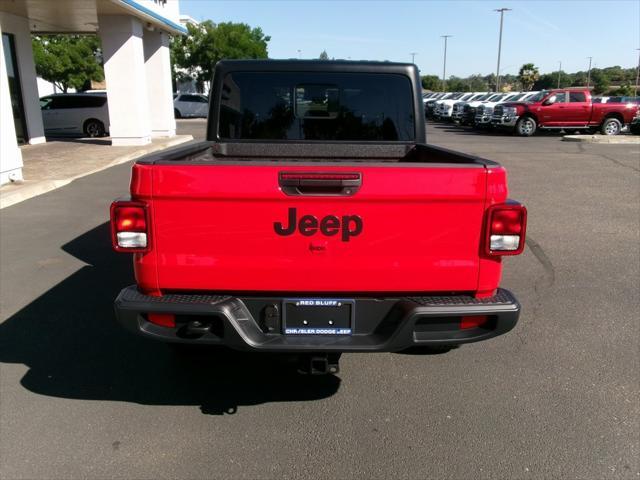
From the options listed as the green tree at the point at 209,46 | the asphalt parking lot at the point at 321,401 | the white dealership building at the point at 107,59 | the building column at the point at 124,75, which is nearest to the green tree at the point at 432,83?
the green tree at the point at 209,46

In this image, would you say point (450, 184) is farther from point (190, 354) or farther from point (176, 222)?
point (190, 354)

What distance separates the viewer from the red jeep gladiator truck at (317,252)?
8.86 ft

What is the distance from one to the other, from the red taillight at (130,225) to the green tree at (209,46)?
51.6 meters

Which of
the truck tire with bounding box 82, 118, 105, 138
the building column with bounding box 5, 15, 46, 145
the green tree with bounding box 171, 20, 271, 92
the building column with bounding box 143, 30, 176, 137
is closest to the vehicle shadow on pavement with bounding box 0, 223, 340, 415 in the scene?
the building column with bounding box 5, 15, 46, 145

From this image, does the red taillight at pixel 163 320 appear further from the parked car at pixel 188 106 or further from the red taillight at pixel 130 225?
the parked car at pixel 188 106

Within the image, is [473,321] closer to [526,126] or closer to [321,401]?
[321,401]

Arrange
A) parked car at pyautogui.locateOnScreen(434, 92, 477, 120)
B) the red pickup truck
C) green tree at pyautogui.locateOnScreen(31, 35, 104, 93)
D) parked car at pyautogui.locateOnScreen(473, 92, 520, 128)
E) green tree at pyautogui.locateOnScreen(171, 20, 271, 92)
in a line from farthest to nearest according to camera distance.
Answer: green tree at pyautogui.locateOnScreen(171, 20, 271, 92), green tree at pyautogui.locateOnScreen(31, 35, 104, 93), parked car at pyautogui.locateOnScreen(434, 92, 477, 120), parked car at pyautogui.locateOnScreen(473, 92, 520, 128), the red pickup truck

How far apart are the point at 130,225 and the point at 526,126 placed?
80.0ft

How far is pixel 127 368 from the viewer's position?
380 centimetres

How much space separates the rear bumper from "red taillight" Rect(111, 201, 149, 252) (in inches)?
11.8

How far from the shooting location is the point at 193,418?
3236mm

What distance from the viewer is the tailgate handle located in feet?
8.77

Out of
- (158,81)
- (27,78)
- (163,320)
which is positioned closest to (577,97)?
(158,81)

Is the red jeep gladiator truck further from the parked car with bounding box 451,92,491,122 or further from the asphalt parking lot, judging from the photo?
the parked car with bounding box 451,92,491,122
